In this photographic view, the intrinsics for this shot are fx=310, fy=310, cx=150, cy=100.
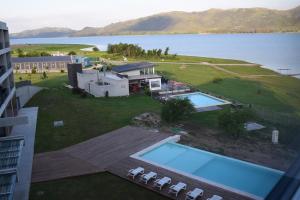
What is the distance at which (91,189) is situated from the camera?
31.3 ft

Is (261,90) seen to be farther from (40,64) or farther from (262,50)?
(262,50)

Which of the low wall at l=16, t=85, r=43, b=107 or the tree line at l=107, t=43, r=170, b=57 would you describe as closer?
the low wall at l=16, t=85, r=43, b=107

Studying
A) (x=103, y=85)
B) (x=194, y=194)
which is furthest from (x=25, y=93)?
(x=194, y=194)

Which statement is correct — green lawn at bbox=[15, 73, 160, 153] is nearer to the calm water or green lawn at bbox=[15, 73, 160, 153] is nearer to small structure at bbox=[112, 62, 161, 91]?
small structure at bbox=[112, 62, 161, 91]

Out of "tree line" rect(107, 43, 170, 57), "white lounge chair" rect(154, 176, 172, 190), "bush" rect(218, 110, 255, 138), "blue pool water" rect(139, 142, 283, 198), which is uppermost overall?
"tree line" rect(107, 43, 170, 57)

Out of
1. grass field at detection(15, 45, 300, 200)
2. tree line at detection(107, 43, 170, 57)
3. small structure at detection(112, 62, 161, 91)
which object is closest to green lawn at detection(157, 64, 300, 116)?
grass field at detection(15, 45, 300, 200)

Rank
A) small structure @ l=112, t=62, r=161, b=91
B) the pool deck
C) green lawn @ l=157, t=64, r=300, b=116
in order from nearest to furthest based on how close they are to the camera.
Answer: the pool deck → green lawn @ l=157, t=64, r=300, b=116 → small structure @ l=112, t=62, r=161, b=91

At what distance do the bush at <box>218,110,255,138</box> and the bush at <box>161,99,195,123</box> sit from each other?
2573 millimetres

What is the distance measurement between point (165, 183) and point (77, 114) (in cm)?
1018

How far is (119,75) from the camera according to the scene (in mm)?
27688

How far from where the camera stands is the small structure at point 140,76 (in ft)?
84.2

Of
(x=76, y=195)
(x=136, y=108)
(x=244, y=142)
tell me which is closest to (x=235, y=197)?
(x=76, y=195)

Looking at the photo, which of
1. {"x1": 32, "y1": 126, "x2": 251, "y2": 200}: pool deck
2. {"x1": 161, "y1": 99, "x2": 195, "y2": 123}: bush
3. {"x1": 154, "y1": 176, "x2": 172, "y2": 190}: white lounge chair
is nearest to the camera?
{"x1": 154, "y1": 176, "x2": 172, "y2": 190}: white lounge chair

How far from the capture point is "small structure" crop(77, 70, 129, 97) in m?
24.0
